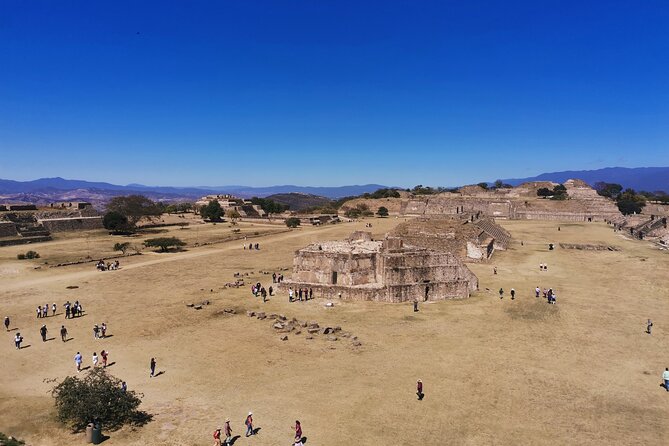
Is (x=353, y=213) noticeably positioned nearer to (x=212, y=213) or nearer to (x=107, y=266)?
(x=212, y=213)

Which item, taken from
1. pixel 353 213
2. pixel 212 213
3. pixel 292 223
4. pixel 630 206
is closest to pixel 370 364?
pixel 292 223

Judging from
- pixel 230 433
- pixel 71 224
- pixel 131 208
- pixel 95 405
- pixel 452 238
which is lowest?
pixel 230 433

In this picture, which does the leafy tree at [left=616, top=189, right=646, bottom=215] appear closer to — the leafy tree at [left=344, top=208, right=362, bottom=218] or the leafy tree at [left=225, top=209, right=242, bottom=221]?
the leafy tree at [left=344, top=208, right=362, bottom=218]

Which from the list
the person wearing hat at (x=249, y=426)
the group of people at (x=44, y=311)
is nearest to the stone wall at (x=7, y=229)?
the group of people at (x=44, y=311)

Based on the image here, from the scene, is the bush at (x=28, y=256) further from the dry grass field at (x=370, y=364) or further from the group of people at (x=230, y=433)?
the group of people at (x=230, y=433)

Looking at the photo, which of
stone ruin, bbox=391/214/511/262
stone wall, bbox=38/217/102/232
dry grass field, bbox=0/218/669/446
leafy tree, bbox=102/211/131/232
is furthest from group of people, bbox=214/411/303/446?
stone wall, bbox=38/217/102/232

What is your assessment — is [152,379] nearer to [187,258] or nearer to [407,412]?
[407,412]
